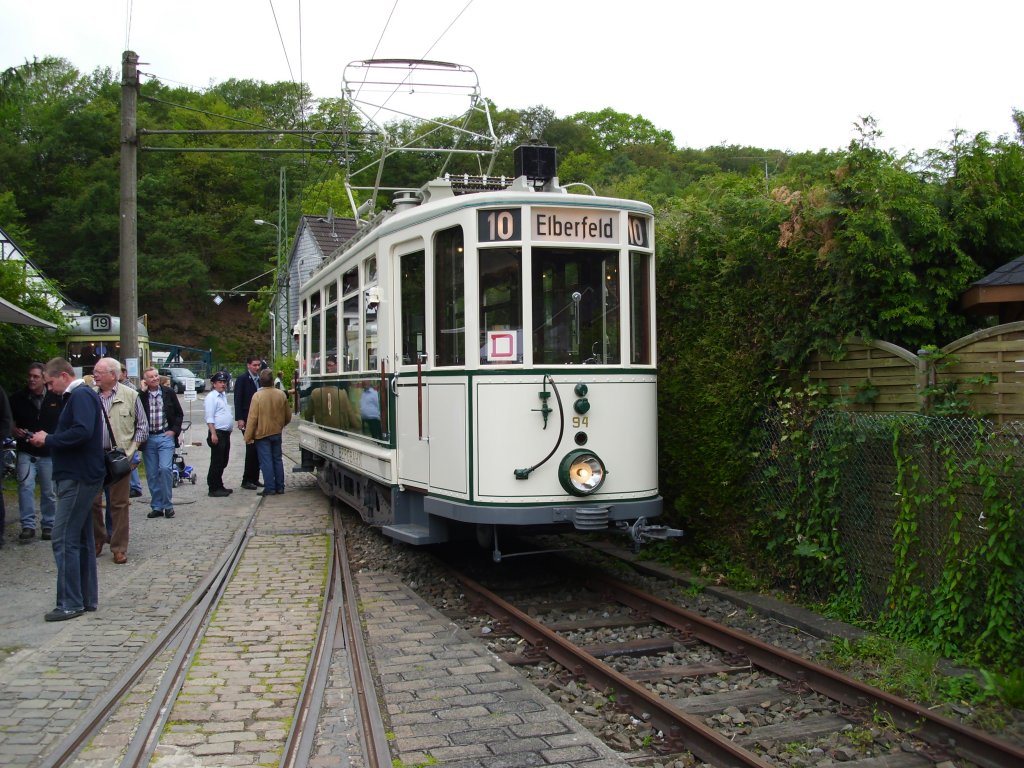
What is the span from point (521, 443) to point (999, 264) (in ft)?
12.9

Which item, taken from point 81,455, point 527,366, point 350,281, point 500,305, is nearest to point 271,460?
point 350,281

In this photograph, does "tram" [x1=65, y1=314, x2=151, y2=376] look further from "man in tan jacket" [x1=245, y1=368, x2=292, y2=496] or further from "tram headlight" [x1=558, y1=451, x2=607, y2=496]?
"tram headlight" [x1=558, y1=451, x2=607, y2=496]

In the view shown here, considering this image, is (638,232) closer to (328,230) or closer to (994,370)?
(994,370)

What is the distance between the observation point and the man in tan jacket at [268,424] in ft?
42.2

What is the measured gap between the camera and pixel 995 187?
695 cm

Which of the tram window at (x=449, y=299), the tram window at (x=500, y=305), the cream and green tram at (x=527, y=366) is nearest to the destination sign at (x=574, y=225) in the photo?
the cream and green tram at (x=527, y=366)

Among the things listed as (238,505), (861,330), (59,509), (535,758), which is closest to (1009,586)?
(861,330)

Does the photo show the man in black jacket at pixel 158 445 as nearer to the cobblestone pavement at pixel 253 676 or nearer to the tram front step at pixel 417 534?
the cobblestone pavement at pixel 253 676

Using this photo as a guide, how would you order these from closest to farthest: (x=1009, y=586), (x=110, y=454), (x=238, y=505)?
(x=1009, y=586), (x=110, y=454), (x=238, y=505)

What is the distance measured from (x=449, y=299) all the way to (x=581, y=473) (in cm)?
175

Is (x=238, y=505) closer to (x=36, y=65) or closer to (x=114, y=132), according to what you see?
(x=36, y=65)

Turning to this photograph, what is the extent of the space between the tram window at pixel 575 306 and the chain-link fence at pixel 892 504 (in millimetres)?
1557


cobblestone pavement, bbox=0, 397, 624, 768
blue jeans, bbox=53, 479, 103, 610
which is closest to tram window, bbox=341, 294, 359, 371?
cobblestone pavement, bbox=0, 397, 624, 768

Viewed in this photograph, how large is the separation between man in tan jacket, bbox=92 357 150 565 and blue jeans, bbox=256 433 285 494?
3549 millimetres
